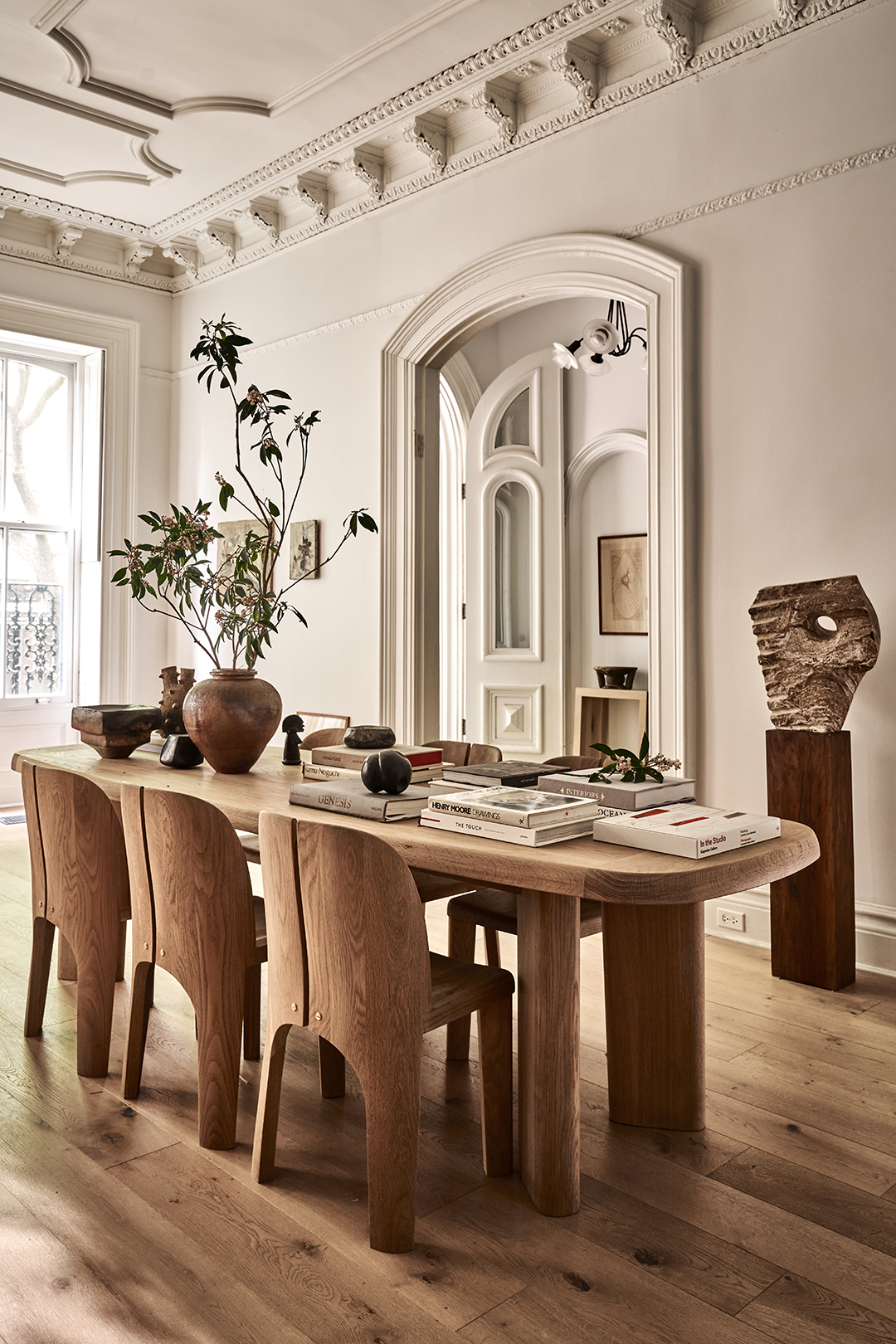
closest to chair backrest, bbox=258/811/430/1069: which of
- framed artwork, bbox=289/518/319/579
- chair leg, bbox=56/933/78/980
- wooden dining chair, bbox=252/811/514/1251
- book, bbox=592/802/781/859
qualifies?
wooden dining chair, bbox=252/811/514/1251

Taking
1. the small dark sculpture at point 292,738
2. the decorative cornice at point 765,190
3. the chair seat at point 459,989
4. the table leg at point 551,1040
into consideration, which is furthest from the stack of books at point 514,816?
the decorative cornice at point 765,190

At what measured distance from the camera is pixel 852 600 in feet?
10.8

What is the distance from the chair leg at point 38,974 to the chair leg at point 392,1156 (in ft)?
4.73

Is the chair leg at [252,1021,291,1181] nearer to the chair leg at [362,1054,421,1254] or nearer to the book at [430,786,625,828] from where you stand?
the chair leg at [362,1054,421,1254]

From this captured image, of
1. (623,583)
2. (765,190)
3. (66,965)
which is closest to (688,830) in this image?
(66,965)

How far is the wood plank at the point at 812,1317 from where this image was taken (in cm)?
163

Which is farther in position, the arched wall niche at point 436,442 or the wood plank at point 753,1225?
the arched wall niche at point 436,442

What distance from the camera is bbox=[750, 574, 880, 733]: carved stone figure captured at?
3303 mm

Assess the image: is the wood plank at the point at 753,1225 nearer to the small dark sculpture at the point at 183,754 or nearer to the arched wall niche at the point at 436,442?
the small dark sculpture at the point at 183,754

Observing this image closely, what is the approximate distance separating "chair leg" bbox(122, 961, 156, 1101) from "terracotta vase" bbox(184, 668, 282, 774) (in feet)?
2.17

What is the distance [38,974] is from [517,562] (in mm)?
4128

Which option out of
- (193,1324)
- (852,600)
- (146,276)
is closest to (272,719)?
(193,1324)

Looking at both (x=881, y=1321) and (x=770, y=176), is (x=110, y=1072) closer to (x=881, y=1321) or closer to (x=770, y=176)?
(x=881, y=1321)

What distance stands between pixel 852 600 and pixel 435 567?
2601 mm
